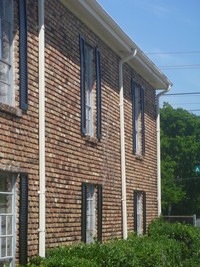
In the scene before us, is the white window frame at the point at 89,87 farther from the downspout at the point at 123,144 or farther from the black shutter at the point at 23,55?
the black shutter at the point at 23,55

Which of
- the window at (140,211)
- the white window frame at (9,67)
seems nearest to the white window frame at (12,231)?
the white window frame at (9,67)

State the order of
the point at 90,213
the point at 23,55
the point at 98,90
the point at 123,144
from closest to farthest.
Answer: the point at 23,55 < the point at 90,213 < the point at 98,90 < the point at 123,144

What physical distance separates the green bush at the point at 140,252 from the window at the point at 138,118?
2438mm

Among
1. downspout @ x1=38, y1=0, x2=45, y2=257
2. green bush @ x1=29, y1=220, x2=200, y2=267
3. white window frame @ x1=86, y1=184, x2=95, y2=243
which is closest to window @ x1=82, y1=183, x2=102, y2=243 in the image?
white window frame @ x1=86, y1=184, x2=95, y2=243

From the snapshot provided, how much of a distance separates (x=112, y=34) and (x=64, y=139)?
151 inches

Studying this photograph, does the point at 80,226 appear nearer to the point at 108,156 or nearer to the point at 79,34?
the point at 108,156

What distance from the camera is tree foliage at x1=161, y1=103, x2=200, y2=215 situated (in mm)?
51500

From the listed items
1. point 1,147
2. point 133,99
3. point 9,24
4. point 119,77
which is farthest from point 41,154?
point 133,99

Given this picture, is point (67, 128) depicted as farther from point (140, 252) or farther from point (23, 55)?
point (140, 252)

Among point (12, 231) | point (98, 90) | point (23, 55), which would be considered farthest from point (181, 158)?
point (12, 231)

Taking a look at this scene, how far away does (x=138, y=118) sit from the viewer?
18641 mm

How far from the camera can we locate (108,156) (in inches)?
591

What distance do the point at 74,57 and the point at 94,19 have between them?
1.23 m

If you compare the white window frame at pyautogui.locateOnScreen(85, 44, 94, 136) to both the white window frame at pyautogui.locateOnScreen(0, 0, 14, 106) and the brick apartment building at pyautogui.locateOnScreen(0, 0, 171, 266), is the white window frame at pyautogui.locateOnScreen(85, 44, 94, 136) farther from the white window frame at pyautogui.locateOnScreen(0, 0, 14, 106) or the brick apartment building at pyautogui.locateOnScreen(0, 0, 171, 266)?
the white window frame at pyautogui.locateOnScreen(0, 0, 14, 106)
